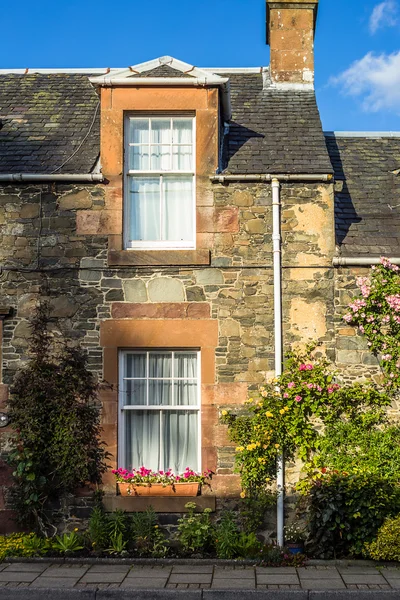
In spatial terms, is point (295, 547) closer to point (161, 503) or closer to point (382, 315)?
point (161, 503)

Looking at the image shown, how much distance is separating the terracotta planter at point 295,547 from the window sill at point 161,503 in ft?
3.65

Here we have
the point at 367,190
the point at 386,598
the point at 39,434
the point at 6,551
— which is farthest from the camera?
the point at 367,190

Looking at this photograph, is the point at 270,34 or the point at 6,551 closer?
the point at 6,551

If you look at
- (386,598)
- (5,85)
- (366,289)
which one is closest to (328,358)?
(366,289)

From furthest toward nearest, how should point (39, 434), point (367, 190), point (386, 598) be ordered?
1. point (367, 190)
2. point (39, 434)
3. point (386, 598)

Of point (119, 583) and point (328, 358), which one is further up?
point (328, 358)

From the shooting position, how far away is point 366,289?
10.1 m

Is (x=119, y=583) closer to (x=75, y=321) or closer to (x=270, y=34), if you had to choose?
(x=75, y=321)

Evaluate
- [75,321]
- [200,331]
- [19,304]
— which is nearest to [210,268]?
[200,331]

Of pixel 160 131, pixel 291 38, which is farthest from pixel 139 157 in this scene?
pixel 291 38

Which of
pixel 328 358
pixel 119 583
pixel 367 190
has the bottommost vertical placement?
Result: pixel 119 583

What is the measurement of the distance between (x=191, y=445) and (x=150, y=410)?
0.77 metres

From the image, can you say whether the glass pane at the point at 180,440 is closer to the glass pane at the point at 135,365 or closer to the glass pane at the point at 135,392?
the glass pane at the point at 135,392

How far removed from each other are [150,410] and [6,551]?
2639 mm
